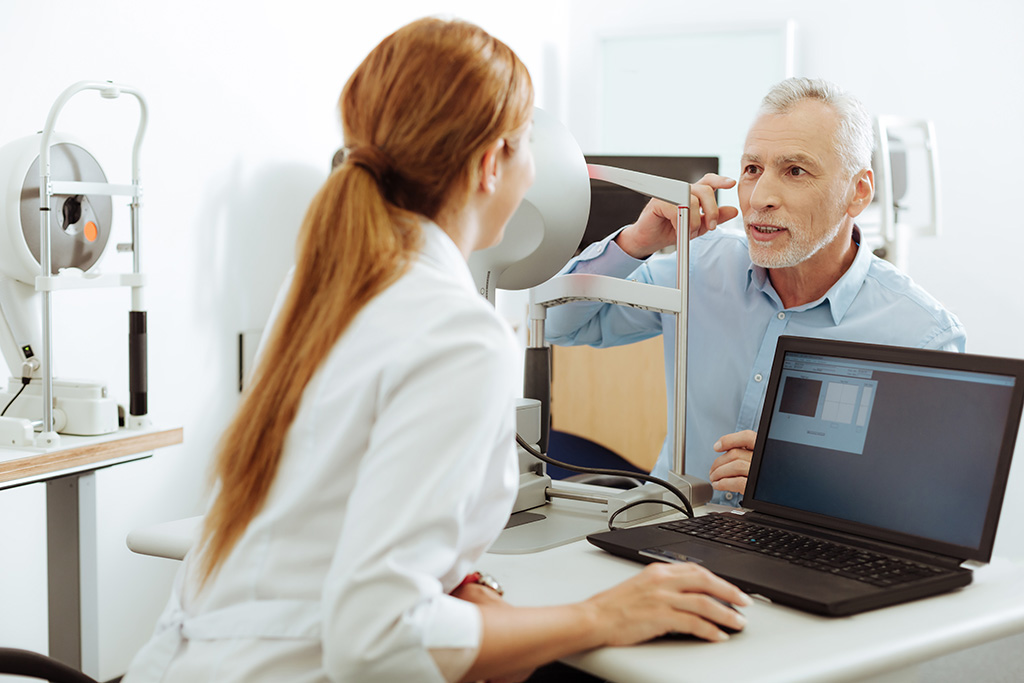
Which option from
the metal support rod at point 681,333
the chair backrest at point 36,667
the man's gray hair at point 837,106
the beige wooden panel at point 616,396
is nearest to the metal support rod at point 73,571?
the chair backrest at point 36,667

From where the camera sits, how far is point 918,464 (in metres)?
1.06

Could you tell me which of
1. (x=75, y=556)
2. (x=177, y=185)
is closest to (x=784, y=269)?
(x=75, y=556)

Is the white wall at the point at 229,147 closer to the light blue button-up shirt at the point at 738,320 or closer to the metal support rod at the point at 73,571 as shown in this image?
the metal support rod at the point at 73,571

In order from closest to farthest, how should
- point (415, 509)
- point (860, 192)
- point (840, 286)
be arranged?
point (415, 509)
point (840, 286)
point (860, 192)

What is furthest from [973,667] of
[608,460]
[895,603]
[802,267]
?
[895,603]

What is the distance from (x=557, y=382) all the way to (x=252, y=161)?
148 centimetres

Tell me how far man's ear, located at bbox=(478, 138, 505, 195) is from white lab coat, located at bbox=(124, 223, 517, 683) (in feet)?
0.30

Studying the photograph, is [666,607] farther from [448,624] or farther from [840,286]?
[840,286]

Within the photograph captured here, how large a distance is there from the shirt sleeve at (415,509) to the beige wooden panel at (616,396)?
106 inches

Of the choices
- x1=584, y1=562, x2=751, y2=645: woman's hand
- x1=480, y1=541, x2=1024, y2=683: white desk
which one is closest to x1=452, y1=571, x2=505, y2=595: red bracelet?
x1=480, y1=541, x2=1024, y2=683: white desk

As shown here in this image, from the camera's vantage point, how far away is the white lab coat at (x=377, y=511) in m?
0.73

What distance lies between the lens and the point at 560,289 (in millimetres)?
1421

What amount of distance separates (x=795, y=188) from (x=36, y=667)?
1313mm

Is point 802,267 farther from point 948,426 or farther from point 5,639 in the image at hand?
point 5,639
